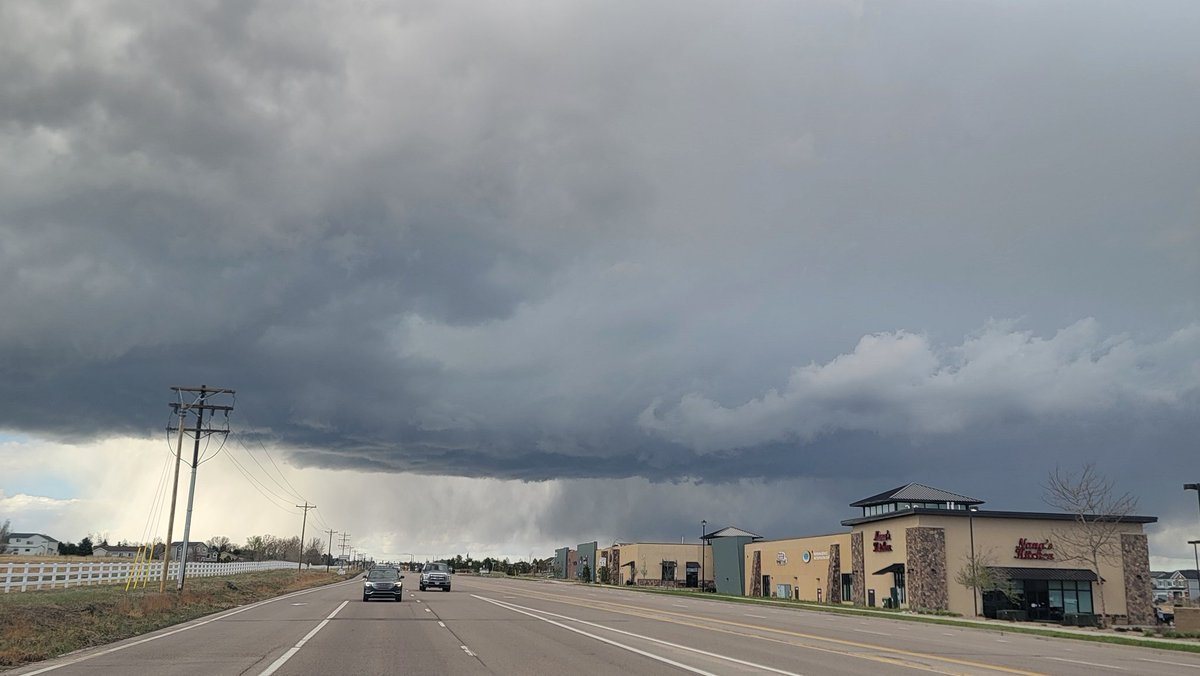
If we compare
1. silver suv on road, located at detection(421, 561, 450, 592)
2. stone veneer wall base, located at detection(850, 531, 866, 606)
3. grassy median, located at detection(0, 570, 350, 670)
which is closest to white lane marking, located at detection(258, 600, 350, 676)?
grassy median, located at detection(0, 570, 350, 670)

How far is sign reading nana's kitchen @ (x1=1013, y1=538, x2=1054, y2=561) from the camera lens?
2685 inches

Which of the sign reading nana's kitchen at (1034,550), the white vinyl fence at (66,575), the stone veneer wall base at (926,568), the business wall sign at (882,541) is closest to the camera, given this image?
the white vinyl fence at (66,575)

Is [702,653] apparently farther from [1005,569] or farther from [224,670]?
[1005,569]

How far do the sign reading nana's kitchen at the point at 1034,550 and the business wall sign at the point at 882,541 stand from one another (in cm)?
918

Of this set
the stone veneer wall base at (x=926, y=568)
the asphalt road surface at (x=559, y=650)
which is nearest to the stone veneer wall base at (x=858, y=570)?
the stone veneer wall base at (x=926, y=568)

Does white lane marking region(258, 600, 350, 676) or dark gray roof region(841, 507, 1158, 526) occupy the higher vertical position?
dark gray roof region(841, 507, 1158, 526)

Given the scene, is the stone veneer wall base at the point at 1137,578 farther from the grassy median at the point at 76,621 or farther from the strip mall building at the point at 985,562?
the grassy median at the point at 76,621

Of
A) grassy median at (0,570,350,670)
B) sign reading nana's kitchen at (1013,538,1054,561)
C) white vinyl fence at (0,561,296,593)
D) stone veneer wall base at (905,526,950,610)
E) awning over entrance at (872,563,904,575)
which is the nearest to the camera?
grassy median at (0,570,350,670)

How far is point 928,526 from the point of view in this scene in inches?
2640

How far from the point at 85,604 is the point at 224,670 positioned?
20.5m

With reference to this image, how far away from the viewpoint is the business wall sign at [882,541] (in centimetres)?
7069

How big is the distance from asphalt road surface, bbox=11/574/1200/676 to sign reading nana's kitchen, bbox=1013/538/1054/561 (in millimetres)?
34848

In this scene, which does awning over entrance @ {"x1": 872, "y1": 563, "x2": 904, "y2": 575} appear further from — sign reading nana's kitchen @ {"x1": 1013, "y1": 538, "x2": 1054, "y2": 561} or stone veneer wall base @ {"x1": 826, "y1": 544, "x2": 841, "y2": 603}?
sign reading nana's kitchen @ {"x1": 1013, "y1": 538, "x2": 1054, "y2": 561}

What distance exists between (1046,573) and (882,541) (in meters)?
12.0
